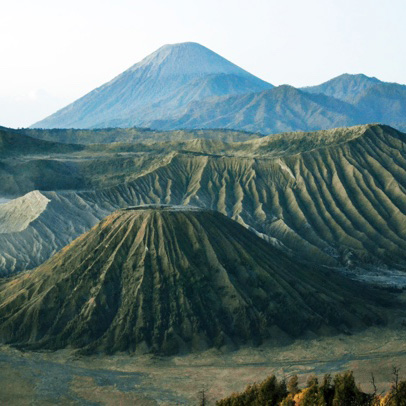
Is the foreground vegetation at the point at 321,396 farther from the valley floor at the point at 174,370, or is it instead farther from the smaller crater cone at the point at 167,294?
the smaller crater cone at the point at 167,294

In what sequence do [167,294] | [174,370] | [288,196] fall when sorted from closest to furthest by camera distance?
[174,370] → [167,294] → [288,196]

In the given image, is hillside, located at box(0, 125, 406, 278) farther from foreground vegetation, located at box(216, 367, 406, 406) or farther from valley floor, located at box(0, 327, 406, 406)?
foreground vegetation, located at box(216, 367, 406, 406)

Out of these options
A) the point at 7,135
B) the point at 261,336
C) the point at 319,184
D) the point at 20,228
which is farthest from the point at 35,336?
the point at 7,135

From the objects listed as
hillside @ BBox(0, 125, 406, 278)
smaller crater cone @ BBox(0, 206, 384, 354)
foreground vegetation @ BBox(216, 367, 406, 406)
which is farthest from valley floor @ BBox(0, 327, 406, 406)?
hillside @ BBox(0, 125, 406, 278)


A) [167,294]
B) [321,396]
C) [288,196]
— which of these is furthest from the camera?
[288,196]

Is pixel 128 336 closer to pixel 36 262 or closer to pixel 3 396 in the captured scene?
pixel 3 396

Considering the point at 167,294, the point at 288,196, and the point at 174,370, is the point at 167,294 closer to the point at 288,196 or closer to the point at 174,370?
the point at 174,370

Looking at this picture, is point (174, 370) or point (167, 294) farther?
point (167, 294)

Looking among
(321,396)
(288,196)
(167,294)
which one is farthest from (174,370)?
(288,196)
